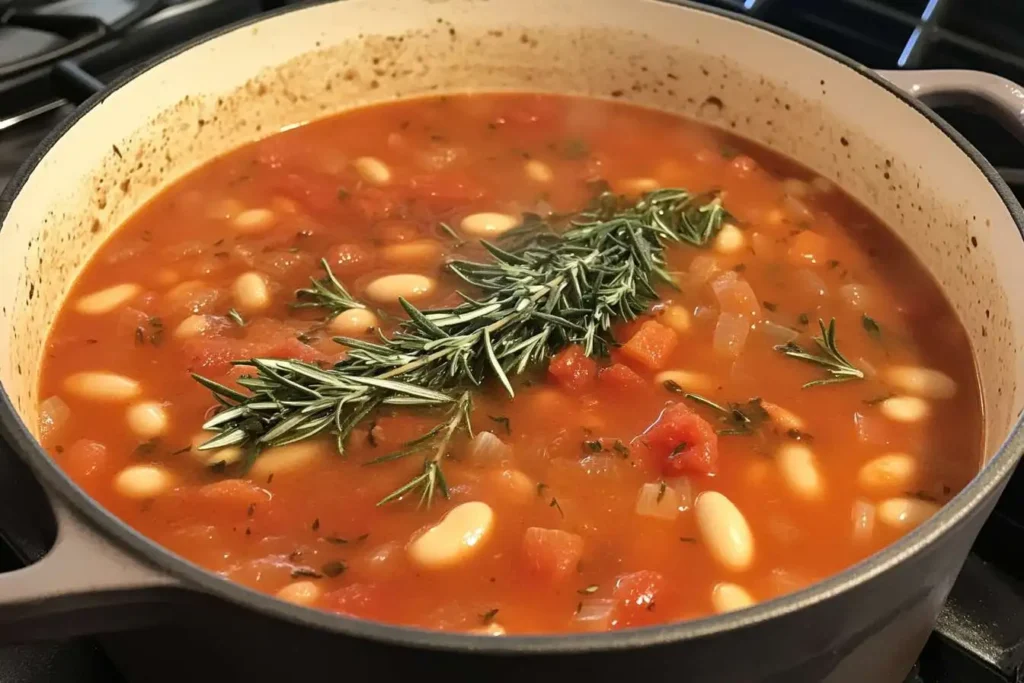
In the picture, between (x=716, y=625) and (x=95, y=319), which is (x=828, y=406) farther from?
(x=95, y=319)

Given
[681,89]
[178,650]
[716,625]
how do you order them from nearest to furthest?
[716,625]
[178,650]
[681,89]

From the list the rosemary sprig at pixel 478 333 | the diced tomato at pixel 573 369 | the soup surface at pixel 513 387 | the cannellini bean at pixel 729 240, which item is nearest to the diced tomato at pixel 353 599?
the soup surface at pixel 513 387

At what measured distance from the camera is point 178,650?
1.18m

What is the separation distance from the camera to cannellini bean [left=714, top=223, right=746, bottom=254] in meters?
2.20

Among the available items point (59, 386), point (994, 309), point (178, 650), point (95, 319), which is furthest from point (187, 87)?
point (994, 309)

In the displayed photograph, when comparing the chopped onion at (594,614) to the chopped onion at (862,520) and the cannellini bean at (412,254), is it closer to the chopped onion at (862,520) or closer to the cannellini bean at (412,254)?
the chopped onion at (862,520)

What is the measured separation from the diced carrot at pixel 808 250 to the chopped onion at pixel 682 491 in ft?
2.49

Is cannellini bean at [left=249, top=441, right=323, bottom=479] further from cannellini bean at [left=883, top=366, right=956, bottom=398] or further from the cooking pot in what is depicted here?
cannellini bean at [left=883, top=366, right=956, bottom=398]

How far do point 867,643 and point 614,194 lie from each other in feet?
4.63

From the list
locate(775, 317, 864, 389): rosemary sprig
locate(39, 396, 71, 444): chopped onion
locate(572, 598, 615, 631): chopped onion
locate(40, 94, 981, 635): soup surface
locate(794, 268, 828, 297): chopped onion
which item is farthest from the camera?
locate(794, 268, 828, 297): chopped onion

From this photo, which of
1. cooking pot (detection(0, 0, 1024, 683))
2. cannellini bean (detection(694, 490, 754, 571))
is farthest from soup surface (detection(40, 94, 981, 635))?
cooking pot (detection(0, 0, 1024, 683))

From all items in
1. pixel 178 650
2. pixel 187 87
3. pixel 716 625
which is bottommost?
pixel 178 650

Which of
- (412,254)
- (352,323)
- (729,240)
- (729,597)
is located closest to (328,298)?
(352,323)

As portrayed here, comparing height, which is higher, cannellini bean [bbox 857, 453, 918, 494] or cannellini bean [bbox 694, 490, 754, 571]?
cannellini bean [bbox 857, 453, 918, 494]
